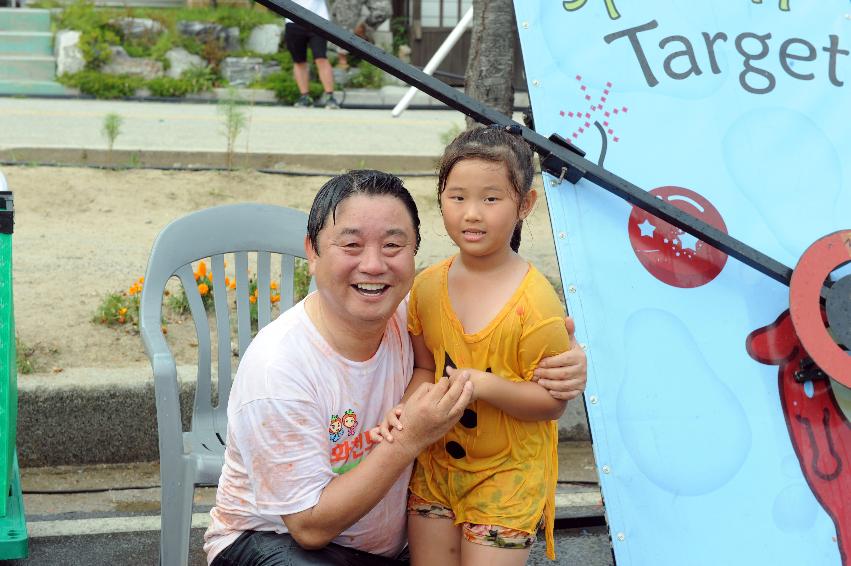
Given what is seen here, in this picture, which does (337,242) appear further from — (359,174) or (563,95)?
(563,95)

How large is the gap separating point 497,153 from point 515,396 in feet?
1.74

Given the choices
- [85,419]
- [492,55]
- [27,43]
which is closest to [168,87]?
[27,43]

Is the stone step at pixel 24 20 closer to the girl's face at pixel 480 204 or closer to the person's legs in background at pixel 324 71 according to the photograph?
the person's legs in background at pixel 324 71

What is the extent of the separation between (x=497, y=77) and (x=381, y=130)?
614cm

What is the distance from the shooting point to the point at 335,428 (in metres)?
2.29

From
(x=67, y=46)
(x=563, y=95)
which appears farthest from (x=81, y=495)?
(x=67, y=46)

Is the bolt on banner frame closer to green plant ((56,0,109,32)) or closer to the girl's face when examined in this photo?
the girl's face

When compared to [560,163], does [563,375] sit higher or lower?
lower

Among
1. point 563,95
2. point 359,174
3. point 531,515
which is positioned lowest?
point 531,515

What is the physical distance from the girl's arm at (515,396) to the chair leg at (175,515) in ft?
2.79

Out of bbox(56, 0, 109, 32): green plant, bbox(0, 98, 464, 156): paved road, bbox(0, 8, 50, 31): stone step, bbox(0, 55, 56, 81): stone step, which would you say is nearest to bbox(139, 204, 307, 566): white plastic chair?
bbox(0, 98, 464, 156): paved road

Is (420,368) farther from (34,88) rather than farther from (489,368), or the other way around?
(34,88)

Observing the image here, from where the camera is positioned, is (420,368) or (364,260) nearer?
(364,260)

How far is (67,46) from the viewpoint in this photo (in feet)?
42.2
